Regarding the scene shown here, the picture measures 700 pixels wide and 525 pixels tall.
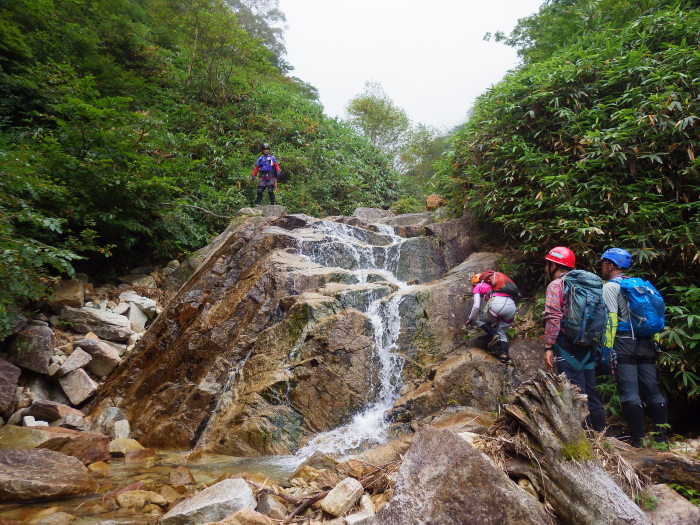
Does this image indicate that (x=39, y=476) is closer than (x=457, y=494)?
No

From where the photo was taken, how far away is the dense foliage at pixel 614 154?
5133 millimetres

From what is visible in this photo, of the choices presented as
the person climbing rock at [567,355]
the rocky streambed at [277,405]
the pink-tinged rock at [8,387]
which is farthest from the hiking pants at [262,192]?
the person climbing rock at [567,355]

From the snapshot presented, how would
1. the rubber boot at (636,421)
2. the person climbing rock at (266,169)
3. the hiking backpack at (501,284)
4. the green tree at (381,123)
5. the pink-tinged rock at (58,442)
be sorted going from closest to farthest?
the rubber boot at (636,421) → the pink-tinged rock at (58,442) → the hiking backpack at (501,284) → the person climbing rock at (266,169) → the green tree at (381,123)

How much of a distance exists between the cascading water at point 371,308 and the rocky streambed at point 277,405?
0.11 feet

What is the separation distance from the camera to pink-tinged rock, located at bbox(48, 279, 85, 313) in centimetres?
788

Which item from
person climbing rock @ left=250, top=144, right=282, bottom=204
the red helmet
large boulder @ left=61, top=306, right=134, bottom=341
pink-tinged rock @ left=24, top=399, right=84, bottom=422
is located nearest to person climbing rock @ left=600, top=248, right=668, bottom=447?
the red helmet

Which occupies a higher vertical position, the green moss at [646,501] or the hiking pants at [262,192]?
the hiking pants at [262,192]

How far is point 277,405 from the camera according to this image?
5.69m

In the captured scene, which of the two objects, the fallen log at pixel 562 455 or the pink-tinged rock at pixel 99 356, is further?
the pink-tinged rock at pixel 99 356

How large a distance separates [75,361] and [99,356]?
17.7 inches

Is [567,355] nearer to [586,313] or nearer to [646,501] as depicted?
[586,313]

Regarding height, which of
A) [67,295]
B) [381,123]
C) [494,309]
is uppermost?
[381,123]

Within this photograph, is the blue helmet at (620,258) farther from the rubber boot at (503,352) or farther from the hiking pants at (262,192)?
the hiking pants at (262,192)

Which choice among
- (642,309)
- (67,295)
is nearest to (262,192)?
(67,295)
